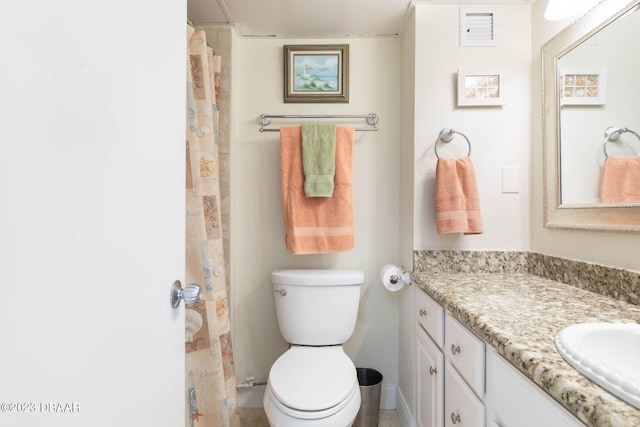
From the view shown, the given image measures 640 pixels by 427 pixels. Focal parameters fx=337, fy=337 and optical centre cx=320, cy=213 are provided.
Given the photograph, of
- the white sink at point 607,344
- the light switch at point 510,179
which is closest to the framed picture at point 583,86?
the light switch at point 510,179

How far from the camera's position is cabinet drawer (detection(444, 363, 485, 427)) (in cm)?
93

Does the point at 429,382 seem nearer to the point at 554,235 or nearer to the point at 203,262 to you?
the point at 554,235

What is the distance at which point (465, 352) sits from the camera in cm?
101

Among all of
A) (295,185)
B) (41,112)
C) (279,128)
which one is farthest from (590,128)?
(41,112)

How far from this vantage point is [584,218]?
1.24 metres

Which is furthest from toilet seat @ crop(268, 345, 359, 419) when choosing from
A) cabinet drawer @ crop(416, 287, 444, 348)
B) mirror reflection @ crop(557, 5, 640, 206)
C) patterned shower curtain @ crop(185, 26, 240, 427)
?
mirror reflection @ crop(557, 5, 640, 206)

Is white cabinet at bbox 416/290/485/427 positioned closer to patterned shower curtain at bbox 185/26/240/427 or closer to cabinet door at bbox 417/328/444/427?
cabinet door at bbox 417/328/444/427

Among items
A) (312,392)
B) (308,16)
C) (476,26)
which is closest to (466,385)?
(312,392)

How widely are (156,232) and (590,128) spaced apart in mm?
1471

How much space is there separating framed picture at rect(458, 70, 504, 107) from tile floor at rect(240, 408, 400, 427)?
65.4 inches

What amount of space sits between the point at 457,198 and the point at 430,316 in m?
0.51

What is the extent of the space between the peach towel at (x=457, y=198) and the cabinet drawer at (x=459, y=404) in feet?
1.91

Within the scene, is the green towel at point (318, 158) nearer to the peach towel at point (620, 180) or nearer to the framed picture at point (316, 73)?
the framed picture at point (316, 73)

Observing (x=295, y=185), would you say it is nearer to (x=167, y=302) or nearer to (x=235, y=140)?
(x=235, y=140)
